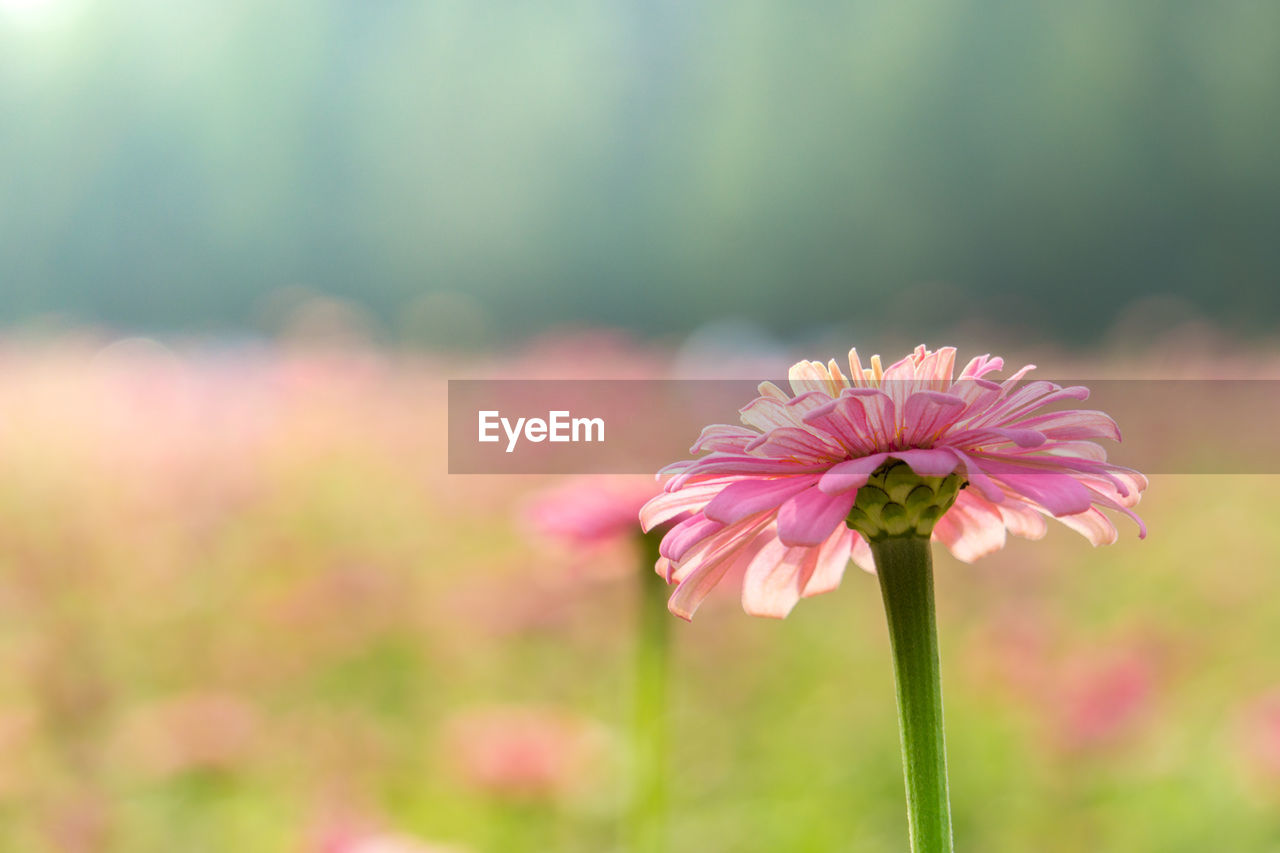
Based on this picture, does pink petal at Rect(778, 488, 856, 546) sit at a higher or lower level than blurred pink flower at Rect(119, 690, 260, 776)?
higher

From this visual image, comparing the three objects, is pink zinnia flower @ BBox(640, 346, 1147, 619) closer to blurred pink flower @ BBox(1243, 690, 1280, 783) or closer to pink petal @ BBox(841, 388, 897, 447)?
pink petal @ BBox(841, 388, 897, 447)

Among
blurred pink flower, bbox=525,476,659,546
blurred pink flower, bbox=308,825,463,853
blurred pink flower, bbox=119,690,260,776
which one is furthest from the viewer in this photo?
blurred pink flower, bbox=119,690,260,776

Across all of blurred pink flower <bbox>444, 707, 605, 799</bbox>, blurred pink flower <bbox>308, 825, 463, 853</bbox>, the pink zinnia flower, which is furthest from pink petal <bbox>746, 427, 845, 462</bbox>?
blurred pink flower <bbox>444, 707, 605, 799</bbox>

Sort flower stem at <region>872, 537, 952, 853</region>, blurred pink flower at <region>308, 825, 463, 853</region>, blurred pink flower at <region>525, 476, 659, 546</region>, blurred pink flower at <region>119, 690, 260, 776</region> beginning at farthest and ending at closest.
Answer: blurred pink flower at <region>119, 690, 260, 776</region>
blurred pink flower at <region>525, 476, 659, 546</region>
blurred pink flower at <region>308, 825, 463, 853</region>
flower stem at <region>872, 537, 952, 853</region>

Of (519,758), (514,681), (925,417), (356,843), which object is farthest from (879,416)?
(514,681)

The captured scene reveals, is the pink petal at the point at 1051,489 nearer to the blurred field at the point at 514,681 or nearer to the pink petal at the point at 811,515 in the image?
the pink petal at the point at 811,515

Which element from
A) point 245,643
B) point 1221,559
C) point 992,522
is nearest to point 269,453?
point 245,643

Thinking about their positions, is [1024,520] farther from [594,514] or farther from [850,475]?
[594,514]

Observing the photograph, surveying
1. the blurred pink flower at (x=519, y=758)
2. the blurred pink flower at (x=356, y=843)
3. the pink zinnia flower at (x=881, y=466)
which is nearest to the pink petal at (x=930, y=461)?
the pink zinnia flower at (x=881, y=466)
